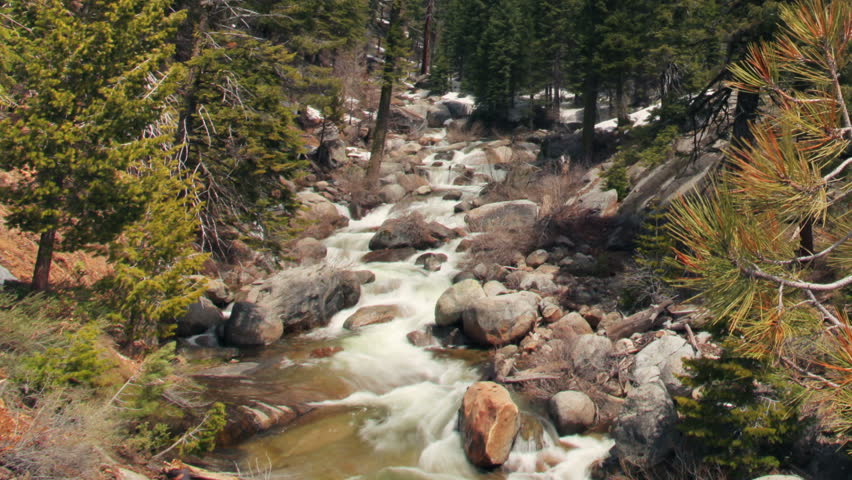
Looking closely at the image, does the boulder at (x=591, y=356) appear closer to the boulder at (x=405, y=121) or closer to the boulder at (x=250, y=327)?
the boulder at (x=250, y=327)

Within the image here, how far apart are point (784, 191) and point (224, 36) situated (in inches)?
421

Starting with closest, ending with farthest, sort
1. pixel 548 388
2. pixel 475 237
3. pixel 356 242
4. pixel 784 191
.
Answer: pixel 784 191, pixel 548 388, pixel 475 237, pixel 356 242

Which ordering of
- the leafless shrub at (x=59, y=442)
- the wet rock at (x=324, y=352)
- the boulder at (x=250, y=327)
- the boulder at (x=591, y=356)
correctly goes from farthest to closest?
the boulder at (x=250, y=327), the wet rock at (x=324, y=352), the boulder at (x=591, y=356), the leafless shrub at (x=59, y=442)

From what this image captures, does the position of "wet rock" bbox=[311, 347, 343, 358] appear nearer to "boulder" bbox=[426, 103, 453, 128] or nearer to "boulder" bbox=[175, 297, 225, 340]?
"boulder" bbox=[175, 297, 225, 340]

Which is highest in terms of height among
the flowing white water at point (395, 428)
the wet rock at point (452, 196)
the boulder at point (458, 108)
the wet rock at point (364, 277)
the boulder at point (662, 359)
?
the boulder at point (458, 108)

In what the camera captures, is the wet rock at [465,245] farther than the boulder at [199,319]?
Yes

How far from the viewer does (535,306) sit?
511 inches

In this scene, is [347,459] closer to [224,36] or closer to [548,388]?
[548,388]

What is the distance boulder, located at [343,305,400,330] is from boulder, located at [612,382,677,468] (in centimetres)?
728

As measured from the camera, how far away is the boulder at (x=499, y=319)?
12.2m

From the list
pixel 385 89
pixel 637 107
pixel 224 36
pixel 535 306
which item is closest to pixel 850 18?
pixel 535 306

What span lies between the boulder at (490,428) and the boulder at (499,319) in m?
3.48

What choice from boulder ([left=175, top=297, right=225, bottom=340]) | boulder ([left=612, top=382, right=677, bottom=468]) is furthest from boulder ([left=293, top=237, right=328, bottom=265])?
boulder ([left=612, top=382, right=677, bottom=468])

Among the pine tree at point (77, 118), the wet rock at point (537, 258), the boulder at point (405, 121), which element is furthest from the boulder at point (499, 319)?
the boulder at point (405, 121)
